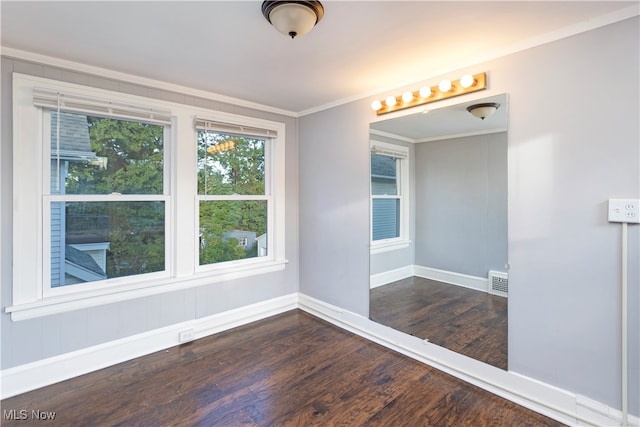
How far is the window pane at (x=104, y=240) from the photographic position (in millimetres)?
2352

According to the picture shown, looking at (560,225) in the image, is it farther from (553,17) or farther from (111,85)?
(111,85)

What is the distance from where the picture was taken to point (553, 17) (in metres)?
1.70

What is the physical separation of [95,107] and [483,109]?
9.45 feet

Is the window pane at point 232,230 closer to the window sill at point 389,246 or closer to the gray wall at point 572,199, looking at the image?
the window sill at point 389,246

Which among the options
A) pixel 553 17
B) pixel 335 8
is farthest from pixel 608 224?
pixel 335 8

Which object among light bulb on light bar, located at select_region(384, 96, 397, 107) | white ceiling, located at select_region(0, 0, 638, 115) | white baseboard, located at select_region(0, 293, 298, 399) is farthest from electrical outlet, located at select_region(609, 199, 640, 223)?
white baseboard, located at select_region(0, 293, 298, 399)

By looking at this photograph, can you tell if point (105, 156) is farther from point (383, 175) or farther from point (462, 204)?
point (462, 204)

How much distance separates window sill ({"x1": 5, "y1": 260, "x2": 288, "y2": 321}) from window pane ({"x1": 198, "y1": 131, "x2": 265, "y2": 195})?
83 centimetres

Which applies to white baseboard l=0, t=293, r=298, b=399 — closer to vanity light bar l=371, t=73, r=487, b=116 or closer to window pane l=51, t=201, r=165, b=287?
window pane l=51, t=201, r=165, b=287

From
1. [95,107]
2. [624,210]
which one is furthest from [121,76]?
[624,210]

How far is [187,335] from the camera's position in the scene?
9.33 feet

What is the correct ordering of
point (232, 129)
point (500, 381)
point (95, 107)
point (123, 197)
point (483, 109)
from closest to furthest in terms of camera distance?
point (500, 381) < point (483, 109) < point (95, 107) < point (123, 197) < point (232, 129)

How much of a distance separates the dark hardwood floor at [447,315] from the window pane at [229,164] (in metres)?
1.73

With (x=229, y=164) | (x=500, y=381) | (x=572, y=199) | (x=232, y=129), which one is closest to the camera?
(x=572, y=199)
